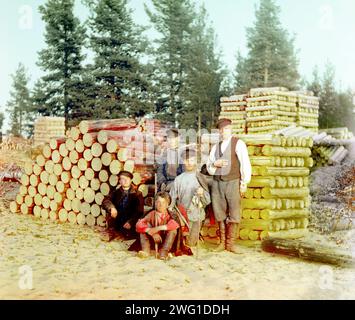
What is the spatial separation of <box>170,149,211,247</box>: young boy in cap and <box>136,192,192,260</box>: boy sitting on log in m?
0.41

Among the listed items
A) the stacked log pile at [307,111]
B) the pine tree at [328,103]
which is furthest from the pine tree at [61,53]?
the pine tree at [328,103]

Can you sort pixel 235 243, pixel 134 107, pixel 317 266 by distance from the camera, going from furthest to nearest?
pixel 134 107, pixel 235 243, pixel 317 266

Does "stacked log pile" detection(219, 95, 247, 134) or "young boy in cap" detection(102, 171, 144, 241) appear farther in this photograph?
"stacked log pile" detection(219, 95, 247, 134)

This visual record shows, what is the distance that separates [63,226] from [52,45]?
4.57m

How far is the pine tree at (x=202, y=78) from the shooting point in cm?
1817

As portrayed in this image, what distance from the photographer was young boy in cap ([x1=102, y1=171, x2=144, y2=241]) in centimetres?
759

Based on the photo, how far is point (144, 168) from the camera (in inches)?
335

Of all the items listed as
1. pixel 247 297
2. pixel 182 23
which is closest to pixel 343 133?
pixel 182 23

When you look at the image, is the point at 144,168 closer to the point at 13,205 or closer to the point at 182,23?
the point at 13,205

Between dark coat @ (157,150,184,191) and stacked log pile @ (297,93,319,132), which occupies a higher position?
stacked log pile @ (297,93,319,132)

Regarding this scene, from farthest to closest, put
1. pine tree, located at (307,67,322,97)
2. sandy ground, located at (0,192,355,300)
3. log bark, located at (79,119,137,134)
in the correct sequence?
1. pine tree, located at (307,67,322,97)
2. log bark, located at (79,119,137,134)
3. sandy ground, located at (0,192,355,300)

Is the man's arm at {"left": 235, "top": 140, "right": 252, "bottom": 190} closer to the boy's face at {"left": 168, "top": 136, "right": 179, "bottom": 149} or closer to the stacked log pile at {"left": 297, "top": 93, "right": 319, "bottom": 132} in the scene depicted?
the boy's face at {"left": 168, "top": 136, "right": 179, "bottom": 149}

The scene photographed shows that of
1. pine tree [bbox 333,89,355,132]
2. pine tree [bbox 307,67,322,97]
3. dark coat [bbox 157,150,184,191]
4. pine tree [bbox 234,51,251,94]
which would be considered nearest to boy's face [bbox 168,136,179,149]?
dark coat [bbox 157,150,184,191]
